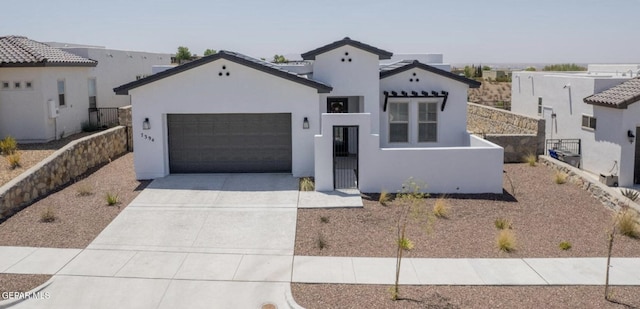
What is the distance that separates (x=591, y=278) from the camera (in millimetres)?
11133

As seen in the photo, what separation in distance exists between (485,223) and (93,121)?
21.2 m

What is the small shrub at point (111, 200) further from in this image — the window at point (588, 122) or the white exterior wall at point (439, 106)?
the window at point (588, 122)

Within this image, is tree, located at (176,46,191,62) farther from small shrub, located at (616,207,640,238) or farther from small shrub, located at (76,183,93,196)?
small shrub, located at (616,207,640,238)

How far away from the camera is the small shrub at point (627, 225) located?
45.6 ft

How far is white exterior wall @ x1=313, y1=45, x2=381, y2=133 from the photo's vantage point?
20.2 meters

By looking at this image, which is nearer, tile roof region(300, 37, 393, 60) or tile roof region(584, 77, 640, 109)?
tile roof region(300, 37, 393, 60)

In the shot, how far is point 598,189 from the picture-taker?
16953 mm

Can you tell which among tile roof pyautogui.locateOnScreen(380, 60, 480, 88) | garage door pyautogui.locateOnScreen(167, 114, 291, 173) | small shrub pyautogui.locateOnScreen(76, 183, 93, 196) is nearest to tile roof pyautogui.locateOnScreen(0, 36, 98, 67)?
garage door pyautogui.locateOnScreen(167, 114, 291, 173)

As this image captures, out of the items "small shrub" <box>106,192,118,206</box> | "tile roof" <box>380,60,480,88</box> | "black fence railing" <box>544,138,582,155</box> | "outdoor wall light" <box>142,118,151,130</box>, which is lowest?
"small shrub" <box>106,192,118,206</box>

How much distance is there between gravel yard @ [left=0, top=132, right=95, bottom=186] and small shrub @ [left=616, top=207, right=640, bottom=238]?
16.6 metres

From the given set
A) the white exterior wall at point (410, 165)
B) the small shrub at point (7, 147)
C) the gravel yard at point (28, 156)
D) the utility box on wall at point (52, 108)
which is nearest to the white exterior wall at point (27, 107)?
the utility box on wall at point (52, 108)

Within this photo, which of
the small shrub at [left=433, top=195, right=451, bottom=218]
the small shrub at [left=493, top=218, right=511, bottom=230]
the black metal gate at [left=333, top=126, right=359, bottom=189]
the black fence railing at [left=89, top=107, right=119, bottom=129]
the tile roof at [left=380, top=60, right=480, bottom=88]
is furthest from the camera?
the black fence railing at [left=89, top=107, right=119, bottom=129]

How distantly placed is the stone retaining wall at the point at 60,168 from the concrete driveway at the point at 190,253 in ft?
8.98

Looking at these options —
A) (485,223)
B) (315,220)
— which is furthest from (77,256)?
(485,223)
